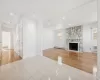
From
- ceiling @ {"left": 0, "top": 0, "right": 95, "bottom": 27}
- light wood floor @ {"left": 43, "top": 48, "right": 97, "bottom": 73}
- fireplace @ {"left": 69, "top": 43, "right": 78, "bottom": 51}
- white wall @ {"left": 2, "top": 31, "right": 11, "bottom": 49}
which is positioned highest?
ceiling @ {"left": 0, "top": 0, "right": 95, "bottom": 27}

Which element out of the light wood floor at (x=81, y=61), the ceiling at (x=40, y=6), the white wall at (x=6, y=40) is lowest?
the light wood floor at (x=81, y=61)

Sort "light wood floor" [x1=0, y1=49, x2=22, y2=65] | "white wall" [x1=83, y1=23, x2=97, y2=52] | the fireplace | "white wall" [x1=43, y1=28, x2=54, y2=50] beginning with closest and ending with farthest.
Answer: "light wood floor" [x1=0, y1=49, x2=22, y2=65], "white wall" [x1=83, y1=23, x2=97, y2=52], the fireplace, "white wall" [x1=43, y1=28, x2=54, y2=50]

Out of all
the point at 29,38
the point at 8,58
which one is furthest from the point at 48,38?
the point at 8,58

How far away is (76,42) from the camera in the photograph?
7.44m

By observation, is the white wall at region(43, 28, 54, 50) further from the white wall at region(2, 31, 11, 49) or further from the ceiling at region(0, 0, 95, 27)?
the ceiling at region(0, 0, 95, 27)

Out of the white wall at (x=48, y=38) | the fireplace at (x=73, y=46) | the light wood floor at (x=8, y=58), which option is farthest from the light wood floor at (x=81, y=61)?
the white wall at (x=48, y=38)

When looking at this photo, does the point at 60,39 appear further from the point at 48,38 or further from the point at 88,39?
the point at 88,39

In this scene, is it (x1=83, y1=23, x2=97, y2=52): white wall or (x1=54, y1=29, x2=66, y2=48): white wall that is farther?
(x1=54, y1=29, x2=66, y2=48): white wall

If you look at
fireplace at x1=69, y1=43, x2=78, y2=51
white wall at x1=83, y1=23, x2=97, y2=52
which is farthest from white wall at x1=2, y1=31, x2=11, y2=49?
white wall at x1=83, y1=23, x2=97, y2=52

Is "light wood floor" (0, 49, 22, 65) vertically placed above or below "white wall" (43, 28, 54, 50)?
below

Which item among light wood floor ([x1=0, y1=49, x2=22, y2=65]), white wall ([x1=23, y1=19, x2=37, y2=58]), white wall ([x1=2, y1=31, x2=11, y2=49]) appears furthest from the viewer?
white wall ([x1=2, y1=31, x2=11, y2=49])

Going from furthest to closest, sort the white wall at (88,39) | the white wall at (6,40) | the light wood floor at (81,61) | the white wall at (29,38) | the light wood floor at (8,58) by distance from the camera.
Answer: the white wall at (6,40) < the white wall at (88,39) < the white wall at (29,38) < the light wood floor at (8,58) < the light wood floor at (81,61)

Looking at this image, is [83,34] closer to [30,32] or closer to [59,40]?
[59,40]

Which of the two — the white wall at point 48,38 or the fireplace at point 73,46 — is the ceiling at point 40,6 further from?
the white wall at point 48,38
